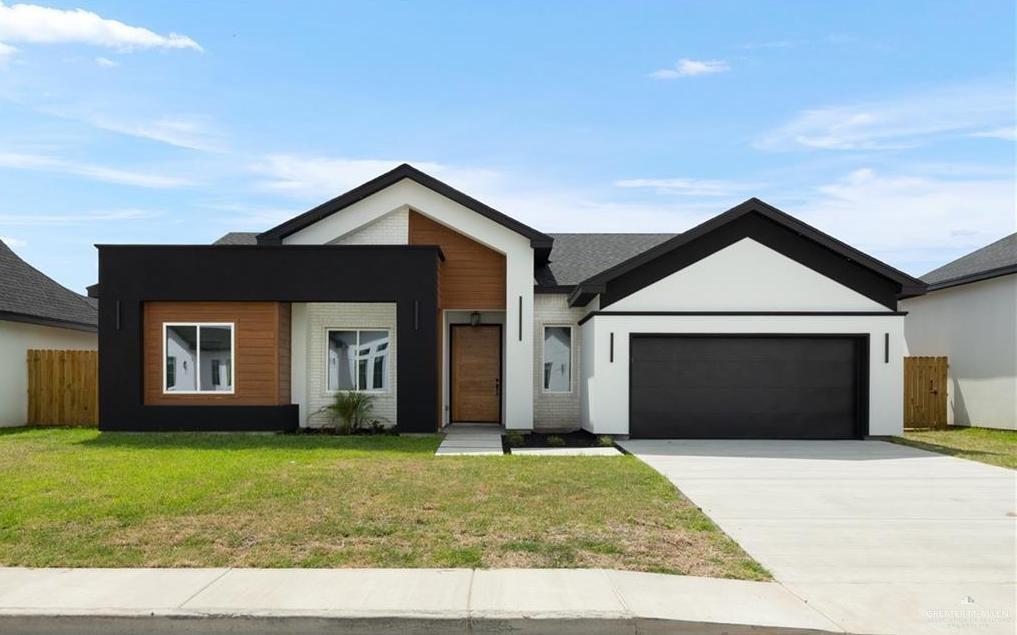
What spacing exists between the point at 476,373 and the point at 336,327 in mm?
3625

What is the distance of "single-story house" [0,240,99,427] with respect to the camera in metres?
19.9

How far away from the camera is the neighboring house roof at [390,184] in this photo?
17.6 m

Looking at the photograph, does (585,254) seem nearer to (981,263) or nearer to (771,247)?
(771,247)

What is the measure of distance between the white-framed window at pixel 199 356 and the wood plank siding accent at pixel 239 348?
0.36 feet

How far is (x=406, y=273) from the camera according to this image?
16734mm

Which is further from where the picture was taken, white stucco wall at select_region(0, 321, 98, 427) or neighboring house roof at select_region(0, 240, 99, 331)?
neighboring house roof at select_region(0, 240, 99, 331)

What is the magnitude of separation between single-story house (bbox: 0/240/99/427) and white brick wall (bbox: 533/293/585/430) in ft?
40.9

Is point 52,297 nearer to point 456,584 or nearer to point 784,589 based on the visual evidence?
point 456,584

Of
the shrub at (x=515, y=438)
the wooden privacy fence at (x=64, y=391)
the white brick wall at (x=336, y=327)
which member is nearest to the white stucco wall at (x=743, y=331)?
the shrub at (x=515, y=438)

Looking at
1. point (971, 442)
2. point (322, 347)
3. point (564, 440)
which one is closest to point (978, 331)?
point (971, 442)

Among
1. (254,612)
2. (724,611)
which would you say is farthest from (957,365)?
(254,612)

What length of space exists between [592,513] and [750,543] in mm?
1693

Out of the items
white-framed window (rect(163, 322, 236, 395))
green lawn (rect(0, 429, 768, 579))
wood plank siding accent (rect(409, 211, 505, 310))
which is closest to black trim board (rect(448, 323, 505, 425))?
wood plank siding accent (rect(409, 211, 505, 310))

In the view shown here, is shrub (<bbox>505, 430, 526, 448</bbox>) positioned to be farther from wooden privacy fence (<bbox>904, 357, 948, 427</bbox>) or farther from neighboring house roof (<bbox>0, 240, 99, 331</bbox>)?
neighboring house roof (<bbox>0, 240, 99, 331</bbox>)
